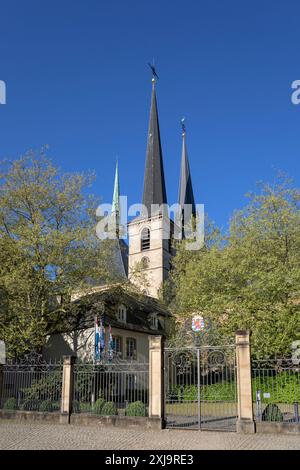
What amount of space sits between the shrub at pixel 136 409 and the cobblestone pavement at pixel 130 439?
89cm

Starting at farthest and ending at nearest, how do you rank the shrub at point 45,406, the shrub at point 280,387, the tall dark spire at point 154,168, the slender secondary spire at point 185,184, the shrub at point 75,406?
the slender secondary spire at point 185,184 → the tall dark spire at point 154,168 → the shrub at point 280,387 → the shrub at point 45,406 → the shrub at point 75,406

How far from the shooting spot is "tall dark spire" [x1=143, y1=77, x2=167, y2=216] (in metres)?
62.8

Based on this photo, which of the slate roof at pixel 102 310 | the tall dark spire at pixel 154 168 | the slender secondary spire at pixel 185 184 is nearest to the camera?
the slate roof at pixel 102 310

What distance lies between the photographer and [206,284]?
28797 mm

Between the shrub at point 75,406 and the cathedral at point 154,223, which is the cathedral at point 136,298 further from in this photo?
the shrub at point 75,406

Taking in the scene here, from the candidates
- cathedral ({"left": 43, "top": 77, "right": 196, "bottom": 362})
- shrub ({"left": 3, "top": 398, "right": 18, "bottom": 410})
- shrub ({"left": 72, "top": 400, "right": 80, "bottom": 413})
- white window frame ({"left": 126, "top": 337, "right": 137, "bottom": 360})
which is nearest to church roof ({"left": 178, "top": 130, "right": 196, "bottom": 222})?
cathedral ({"left": 43, "top": 77, "right": 196, "bottom": 362})

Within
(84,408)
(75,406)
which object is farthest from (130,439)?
(84,408)

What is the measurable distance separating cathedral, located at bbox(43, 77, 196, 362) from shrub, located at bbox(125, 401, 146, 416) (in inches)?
457

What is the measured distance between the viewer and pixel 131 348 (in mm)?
34438

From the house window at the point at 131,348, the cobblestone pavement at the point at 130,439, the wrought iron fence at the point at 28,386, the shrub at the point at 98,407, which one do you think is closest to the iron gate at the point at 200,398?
the cobblestone pavement at the point at 130,439

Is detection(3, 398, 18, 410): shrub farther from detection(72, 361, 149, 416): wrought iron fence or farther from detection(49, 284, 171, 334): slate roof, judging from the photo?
detection(49, 284, 171, 334): slate roof

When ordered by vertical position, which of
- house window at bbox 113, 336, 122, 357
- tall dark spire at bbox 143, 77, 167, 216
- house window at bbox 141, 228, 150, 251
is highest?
tall dark spire at bbox 143, 77, 167, 216

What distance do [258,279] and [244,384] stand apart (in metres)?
13.1

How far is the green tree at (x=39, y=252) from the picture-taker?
23.8 m
